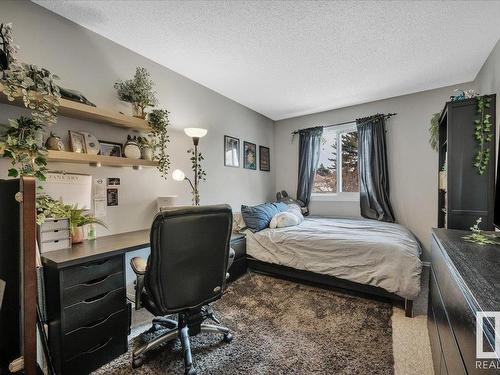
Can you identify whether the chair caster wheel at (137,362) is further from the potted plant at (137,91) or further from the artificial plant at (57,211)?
the potted plant at (137,91)

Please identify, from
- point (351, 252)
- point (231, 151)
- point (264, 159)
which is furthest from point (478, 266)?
point (264, 159)

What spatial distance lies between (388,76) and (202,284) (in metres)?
3.18

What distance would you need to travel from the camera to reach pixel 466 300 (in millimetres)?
817

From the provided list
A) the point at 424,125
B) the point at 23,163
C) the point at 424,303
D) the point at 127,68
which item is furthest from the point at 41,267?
the point at 424,125

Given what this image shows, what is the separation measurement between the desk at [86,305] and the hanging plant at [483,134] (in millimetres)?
3081

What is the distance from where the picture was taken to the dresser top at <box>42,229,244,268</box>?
138 cm

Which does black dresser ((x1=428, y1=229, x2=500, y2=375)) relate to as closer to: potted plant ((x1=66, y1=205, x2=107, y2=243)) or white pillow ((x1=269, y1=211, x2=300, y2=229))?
white pillow ((x1=269, y1=211, x2=300, y2=229))

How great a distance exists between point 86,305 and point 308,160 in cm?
379

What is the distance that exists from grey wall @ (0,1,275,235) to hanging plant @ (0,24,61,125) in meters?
0.33

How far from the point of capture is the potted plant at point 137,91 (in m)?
2.16

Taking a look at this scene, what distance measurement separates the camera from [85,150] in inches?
74.7

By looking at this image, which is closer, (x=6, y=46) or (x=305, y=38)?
(x=6, y=46)

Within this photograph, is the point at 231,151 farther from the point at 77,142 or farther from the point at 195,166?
A: the point at 77,142

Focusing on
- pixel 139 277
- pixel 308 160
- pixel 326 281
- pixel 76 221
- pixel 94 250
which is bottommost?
pixel 326 281
